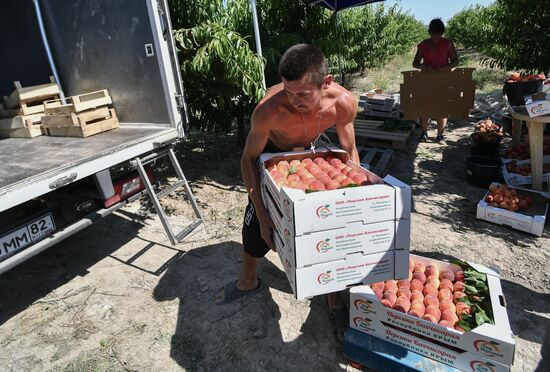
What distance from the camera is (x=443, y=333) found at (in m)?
2.08

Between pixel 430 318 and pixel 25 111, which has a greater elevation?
pixel 25 111

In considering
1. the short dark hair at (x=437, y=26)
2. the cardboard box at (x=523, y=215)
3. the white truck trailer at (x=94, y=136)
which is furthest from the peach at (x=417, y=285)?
the short dark hair at (x=437, y=26)

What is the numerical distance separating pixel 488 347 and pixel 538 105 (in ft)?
9.98

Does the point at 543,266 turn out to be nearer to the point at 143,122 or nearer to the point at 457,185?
the point at 457,185

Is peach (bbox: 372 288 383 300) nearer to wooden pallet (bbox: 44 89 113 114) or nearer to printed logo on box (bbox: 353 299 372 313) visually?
printed logo on box (bbox: 353 299 372 313)

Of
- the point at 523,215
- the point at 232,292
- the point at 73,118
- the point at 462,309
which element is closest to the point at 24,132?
the point at 73,118

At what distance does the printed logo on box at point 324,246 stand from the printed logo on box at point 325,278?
147 millimetres

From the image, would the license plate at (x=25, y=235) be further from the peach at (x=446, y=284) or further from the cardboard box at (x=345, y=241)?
the peach at (x=446, y=284)

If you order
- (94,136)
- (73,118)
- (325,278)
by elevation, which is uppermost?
(73,118)

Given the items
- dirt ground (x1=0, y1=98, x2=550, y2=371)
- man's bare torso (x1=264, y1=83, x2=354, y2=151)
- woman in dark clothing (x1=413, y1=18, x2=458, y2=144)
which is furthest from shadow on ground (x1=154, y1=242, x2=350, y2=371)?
woman in dark clothing (x1=413, y1=18, x2=458, y2=144)

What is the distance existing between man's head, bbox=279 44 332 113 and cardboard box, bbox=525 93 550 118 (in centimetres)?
300

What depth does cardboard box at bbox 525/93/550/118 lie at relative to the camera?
376 centimetres

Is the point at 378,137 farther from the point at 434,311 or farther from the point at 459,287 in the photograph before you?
the point at 434,311

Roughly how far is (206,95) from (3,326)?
12.4 feet
